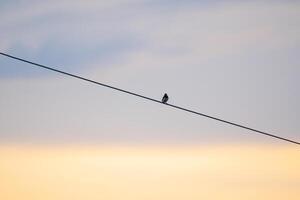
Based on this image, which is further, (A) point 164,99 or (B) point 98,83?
(A) point 164,99

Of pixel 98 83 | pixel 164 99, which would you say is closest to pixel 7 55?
pixel 98 83

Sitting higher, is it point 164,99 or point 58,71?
point 164,99

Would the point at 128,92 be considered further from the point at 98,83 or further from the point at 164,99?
the point at 164,99

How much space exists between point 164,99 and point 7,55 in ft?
72.4

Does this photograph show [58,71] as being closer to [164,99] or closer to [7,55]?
[7,55]

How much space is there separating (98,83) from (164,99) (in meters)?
21.6

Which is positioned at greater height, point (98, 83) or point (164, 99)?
point (164, 99)

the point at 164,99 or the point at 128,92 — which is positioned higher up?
the point at 164,99

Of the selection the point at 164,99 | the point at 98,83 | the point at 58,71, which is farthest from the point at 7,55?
the point at 164,99

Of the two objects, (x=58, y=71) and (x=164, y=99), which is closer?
(x=58, y=71)

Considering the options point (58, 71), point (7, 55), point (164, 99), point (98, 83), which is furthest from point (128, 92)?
point (164, 99)

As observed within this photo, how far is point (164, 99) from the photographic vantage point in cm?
4306

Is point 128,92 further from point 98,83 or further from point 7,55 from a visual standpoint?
point 7,55

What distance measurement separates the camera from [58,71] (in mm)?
21750
